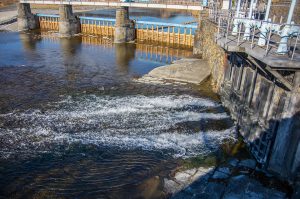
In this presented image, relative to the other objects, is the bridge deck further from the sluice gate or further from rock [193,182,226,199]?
rock [193,182,226,199]

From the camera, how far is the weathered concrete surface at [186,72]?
19.9 m

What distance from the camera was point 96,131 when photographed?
41.9 feet

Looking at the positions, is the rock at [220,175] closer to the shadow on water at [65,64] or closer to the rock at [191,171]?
the rock at [191,171]

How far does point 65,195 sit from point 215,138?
277 inches

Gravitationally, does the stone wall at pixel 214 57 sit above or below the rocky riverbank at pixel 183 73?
above

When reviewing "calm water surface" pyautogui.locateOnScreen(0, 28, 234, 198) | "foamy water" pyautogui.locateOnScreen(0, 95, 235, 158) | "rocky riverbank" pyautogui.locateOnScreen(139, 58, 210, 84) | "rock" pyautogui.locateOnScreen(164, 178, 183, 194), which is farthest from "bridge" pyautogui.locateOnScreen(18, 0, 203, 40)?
"rock" pyautogui.locateOnScreen(164, 178, 183, 194)

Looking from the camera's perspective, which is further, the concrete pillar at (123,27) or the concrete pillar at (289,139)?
the concrete pillar at (123,27)

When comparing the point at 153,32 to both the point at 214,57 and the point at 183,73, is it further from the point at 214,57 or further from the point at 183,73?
the point at 214,57

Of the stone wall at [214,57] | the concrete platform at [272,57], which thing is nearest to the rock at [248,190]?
the concrete platform at [272,57]

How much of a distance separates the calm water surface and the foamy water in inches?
1.8

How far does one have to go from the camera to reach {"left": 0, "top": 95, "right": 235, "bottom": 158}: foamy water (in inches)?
457

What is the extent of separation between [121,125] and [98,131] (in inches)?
49.6

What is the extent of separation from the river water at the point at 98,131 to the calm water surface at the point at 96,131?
0.04m

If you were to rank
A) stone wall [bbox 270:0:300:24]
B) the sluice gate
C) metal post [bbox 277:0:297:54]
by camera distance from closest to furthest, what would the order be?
metal post [bbox 277:0:297:54] → stone wall [bbox 270:0:300:24] → the sluice gate
